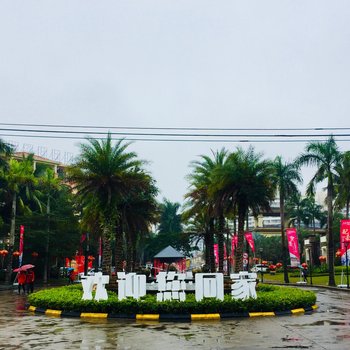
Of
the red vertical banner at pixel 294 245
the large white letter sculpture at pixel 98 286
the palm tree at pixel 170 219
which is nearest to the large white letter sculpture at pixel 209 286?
the large white letter sculpture at pixel 98 286

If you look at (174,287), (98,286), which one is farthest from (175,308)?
(98,286)

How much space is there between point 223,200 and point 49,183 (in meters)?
29.0

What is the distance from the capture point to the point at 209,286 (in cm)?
1761

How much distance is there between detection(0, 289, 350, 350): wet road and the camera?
10789 mm

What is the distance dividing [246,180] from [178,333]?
17.3 m

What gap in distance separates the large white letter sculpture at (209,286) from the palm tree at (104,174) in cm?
1045

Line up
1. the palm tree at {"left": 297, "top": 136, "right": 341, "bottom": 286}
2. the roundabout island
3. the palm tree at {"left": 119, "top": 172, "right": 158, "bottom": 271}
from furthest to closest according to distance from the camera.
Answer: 1. the palm tree at {"left": 297, "top": 136, "right": 341, "bottom": 286}
2. the palm tree at {"left": 119, "top": 172, "right": 158, "bottom": 271}
3. the roundabout island

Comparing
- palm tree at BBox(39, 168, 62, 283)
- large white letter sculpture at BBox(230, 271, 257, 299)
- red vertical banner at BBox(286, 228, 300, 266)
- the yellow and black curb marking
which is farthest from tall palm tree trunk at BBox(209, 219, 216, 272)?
the yellow and black curb marking

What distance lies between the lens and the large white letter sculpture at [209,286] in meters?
17.4

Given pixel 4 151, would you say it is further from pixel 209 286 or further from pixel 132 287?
pixel 209 286

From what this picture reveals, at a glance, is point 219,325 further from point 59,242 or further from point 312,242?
point 312,242

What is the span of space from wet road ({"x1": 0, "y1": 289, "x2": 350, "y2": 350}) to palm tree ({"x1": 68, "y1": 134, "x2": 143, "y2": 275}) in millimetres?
10966

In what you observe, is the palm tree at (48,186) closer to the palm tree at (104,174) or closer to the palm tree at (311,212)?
the palm tree at (104,174)

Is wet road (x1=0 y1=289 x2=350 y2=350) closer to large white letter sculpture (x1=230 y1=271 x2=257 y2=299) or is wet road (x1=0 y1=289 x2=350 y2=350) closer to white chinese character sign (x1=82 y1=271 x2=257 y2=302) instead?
large white letter sculpture (x1=230 y1=271 x2=257 y2=299)
